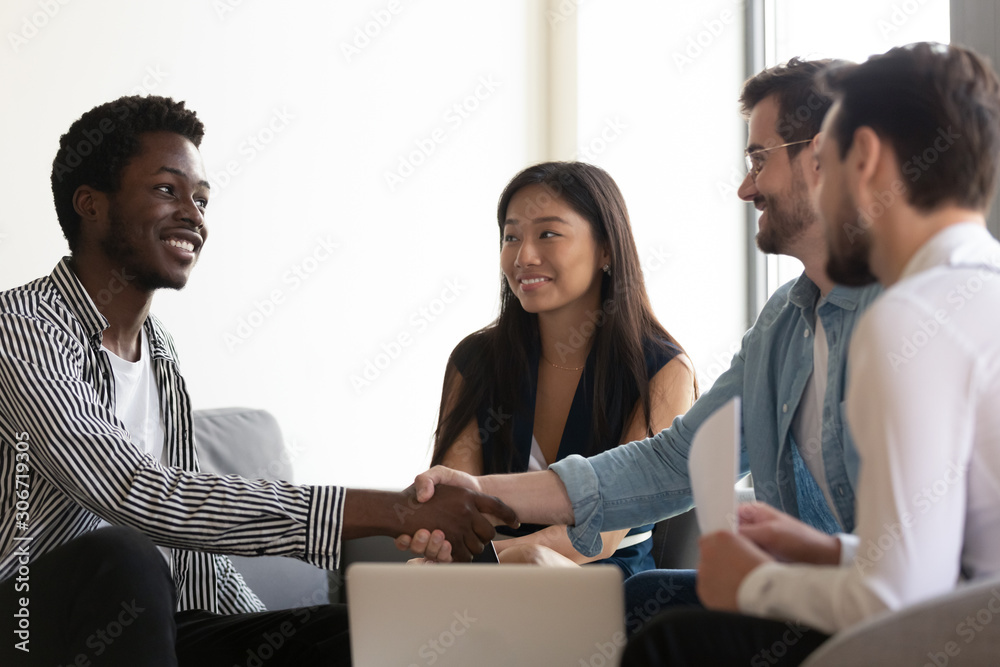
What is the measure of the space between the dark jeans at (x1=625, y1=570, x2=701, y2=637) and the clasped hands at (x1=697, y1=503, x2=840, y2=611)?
2.06 feet

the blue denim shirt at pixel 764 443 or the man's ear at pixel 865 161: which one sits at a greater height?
the man's ear at pixel 865 161

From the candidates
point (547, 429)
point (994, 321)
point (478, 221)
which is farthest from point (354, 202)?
point (994, 321)

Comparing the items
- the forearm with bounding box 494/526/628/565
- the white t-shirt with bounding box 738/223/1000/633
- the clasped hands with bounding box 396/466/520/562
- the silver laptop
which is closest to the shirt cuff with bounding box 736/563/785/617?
the white t-shirt with bounding box 738/223/1000/633

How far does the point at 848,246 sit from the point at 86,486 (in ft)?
4.00

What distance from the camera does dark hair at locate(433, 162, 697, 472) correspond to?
224 centimetres

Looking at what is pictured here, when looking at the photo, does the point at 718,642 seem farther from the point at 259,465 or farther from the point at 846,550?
the point at 259,465

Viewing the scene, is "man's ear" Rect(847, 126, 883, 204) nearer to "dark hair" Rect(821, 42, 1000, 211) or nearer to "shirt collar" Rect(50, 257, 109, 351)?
"dark hair" Rect(821, 42, 1000, 211)

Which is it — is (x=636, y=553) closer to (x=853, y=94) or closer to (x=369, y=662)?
(x=369, y=662)

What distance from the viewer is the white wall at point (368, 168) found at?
304cm

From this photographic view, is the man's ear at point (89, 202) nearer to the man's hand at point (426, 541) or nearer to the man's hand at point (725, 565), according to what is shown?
the man's hand at point (426, 541)

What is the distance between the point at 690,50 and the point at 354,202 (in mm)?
1422

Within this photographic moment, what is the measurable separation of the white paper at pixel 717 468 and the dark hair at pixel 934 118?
327mm

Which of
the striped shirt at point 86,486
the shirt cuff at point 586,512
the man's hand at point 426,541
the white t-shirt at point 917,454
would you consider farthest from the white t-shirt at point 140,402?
the white t-shirt at point 917,454

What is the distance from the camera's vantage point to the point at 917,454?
0.85 meters
